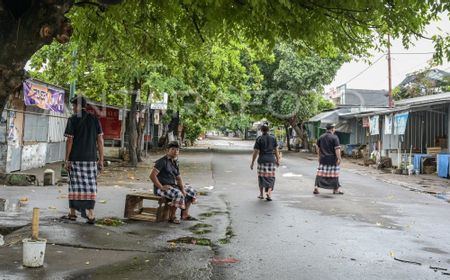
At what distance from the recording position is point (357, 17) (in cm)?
707

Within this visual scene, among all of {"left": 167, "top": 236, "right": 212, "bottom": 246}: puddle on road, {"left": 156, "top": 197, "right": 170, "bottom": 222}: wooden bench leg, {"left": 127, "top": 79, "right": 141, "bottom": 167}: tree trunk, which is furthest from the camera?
{"left": 127, "top": 79, "right": 141, "bottom": 167}: tree trunk

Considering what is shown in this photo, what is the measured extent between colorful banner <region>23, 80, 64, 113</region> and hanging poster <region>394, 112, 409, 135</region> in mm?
14596

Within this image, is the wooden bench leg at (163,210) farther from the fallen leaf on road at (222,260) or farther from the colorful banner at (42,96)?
the colorful banner at (42,96)

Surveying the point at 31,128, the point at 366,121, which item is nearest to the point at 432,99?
A: the point at 366,121

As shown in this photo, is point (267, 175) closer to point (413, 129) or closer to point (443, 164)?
point (443, 164)

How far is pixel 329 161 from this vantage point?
13508mm

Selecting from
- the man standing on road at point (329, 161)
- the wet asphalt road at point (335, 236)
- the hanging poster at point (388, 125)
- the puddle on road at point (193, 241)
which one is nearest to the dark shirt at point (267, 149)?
the wet asphalt road at point (335, 236)

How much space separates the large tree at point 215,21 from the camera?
4.69m

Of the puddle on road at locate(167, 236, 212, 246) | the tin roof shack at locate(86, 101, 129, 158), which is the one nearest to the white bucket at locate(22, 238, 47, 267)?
the puddle on road at locate(167, 236, 212, 246)

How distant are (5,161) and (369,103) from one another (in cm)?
5018

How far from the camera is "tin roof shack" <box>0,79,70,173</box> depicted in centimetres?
1569

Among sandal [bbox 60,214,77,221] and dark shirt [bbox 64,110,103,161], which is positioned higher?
dark shirt [bbox 64,110,103,161]

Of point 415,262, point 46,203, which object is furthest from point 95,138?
point 415,262

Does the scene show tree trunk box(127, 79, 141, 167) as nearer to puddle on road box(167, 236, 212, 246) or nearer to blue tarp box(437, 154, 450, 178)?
blue tarp box(437, 154, 450, 178)
